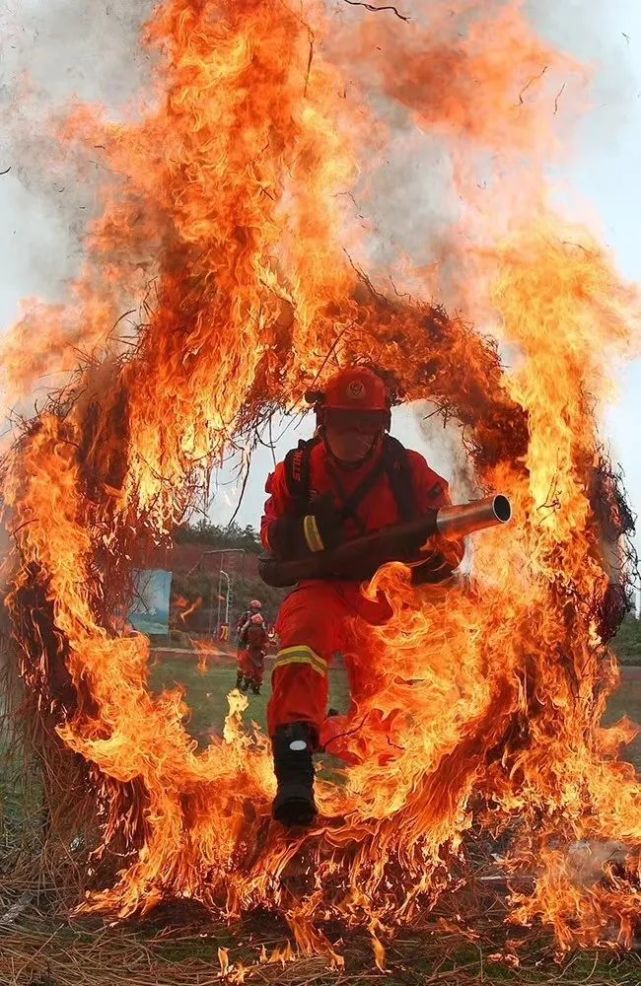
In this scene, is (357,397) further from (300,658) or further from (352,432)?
(300,658)

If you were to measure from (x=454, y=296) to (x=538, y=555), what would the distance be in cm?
166

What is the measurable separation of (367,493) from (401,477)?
8.5 inches

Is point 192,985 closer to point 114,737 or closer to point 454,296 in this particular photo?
point 114,737

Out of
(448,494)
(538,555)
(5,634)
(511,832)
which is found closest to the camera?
(538,555)

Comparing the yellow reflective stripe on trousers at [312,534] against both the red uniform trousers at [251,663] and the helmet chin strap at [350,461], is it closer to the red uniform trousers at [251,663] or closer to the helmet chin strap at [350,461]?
the helmet chin strap at [350,461]

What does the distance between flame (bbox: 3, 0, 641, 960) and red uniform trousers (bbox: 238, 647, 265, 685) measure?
2.54 m

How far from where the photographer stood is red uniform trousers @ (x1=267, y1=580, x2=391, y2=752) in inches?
167

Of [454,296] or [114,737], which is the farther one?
[454,296]

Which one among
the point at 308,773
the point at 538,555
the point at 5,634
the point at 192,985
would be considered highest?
the point at 538,555

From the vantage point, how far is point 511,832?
18.6 feet

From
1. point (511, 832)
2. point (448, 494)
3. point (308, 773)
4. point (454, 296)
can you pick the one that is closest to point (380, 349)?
point (454, 296)

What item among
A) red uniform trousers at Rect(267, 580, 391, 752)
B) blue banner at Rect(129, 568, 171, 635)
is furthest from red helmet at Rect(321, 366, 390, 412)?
blue banner at Rect(129, 568, 171, 635)

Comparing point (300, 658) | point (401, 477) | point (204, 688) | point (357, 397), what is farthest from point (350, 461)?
point (204, 688)

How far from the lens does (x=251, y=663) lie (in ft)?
25.8
